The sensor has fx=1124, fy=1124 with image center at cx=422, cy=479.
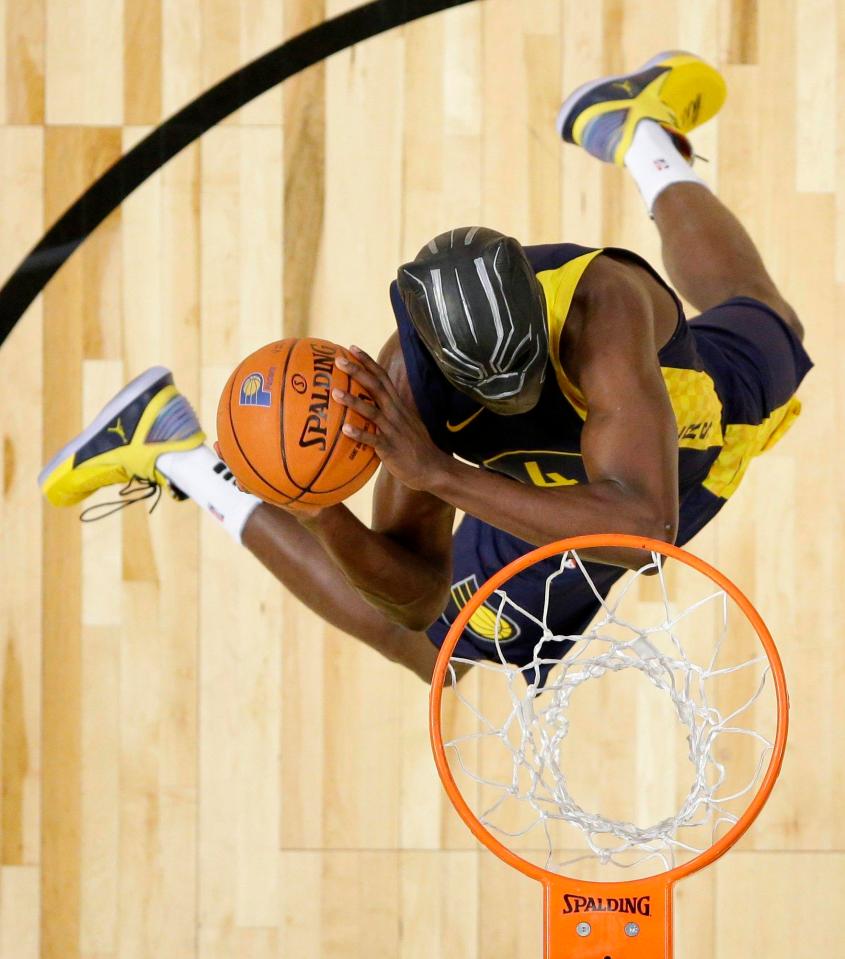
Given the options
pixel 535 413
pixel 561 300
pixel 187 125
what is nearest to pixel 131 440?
pixel 187 125

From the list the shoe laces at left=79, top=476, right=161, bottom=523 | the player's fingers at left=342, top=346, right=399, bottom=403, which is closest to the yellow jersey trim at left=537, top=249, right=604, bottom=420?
the player's fingers at left=342, top=346, right=399, bottom=403

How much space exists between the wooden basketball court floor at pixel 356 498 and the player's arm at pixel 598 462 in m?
1.18

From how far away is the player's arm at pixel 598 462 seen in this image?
4.94 feet

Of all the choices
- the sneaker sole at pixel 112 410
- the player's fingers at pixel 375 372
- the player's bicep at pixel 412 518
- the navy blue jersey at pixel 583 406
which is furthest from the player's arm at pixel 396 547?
the sneaker sole at pixel 112 410

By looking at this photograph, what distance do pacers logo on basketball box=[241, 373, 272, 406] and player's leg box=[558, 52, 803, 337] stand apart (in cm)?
107

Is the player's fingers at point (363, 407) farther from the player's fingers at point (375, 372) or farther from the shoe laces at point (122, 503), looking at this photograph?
the shoe laces at point (122, 503)

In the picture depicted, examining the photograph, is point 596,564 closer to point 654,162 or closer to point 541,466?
point 541,466

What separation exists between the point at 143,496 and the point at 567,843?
128 centimetres

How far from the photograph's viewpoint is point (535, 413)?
1.76 meters

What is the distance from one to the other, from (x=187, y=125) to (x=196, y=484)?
95 centimetres

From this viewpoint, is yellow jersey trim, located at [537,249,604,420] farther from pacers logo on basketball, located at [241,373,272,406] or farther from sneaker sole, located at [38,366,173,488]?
sneaker sole, located at [38,366,173,488]

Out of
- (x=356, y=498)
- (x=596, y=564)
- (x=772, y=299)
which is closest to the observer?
(x=596, y=564)

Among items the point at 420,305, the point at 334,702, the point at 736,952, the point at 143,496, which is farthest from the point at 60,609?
the point at 736,952

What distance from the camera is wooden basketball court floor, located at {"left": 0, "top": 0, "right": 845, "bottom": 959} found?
2619 millimetres
